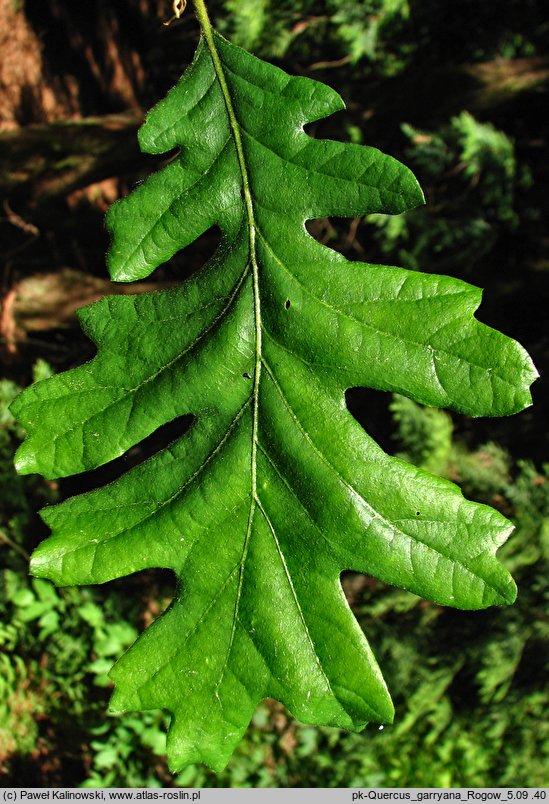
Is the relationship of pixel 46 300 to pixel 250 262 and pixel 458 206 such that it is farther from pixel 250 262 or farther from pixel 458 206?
pixel 250 262

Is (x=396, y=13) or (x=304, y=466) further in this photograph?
(x=396, y=13)

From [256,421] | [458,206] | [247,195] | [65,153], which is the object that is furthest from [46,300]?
[256,421]

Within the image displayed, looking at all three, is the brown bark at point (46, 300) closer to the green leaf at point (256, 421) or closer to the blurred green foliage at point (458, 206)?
the blurred green foliage at point (458, 206)

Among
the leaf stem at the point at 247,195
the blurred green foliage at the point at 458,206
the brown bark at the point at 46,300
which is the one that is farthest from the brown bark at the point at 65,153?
the leaf stem at the point at 247,195

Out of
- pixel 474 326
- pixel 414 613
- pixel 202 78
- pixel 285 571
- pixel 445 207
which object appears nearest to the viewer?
pixel 474 326

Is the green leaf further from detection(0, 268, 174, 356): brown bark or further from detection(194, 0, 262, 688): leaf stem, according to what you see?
detection(0, 268, 174, 356): brown bark

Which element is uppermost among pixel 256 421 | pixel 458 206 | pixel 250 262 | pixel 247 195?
pixel 247 195

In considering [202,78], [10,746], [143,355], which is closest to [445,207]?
[202,78]

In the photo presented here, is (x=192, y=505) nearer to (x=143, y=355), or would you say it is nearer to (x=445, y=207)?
(x=143, y=355)

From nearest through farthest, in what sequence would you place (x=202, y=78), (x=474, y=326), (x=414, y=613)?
(x=474, y=326)
(x=202, y=78)
(x=414, y=613)
